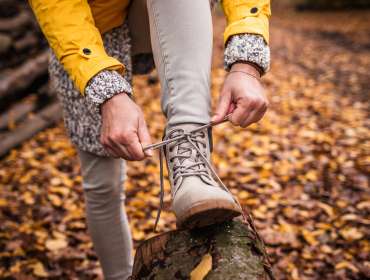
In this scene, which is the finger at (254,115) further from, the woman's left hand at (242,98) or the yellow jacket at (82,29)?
the yellow jacket at (82,29)

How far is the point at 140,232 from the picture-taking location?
Answer: 7.64 feet

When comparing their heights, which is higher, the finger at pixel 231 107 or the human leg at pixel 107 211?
the finger at pixel 231 107

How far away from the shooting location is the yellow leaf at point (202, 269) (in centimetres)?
109

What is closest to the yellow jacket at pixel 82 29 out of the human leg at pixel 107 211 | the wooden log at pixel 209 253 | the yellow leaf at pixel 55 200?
the human leg at pixel 107 211

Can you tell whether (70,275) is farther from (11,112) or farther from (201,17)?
(11,112)

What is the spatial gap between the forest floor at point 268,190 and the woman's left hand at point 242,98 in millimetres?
1082

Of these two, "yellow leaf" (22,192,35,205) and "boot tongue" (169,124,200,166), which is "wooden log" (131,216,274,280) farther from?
"yellow leaf" (22,192,35,205)

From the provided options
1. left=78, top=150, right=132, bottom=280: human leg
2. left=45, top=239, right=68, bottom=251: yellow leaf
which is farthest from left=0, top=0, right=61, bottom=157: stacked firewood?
left=78, top=150, right=132, bottom=280: human leg

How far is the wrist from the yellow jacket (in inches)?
4.2

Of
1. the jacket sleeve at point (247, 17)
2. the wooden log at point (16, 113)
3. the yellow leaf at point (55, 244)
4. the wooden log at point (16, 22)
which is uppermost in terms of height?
the wooden log at point (16, 22)

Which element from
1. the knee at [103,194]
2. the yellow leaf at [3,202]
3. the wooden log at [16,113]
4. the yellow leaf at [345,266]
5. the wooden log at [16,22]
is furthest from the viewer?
the wooden log at [16,22]

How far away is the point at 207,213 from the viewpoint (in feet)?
3.49

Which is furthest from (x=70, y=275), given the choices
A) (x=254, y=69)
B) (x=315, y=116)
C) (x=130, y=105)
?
(x=315, y=116)

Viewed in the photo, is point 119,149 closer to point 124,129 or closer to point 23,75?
point 124,129
